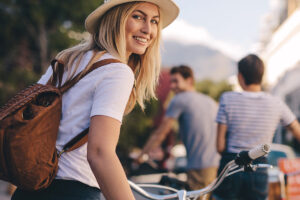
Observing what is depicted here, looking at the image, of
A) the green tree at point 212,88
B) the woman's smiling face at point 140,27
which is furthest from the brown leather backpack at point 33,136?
the green tree at point 212,88

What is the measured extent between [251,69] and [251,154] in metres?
1.67

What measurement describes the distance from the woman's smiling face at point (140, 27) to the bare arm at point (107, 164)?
0.61 metres

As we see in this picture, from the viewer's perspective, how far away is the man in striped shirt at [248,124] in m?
3.30

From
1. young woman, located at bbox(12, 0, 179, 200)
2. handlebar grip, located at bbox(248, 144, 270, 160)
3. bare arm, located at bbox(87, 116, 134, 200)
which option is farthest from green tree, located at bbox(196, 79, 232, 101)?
bare arm, located at bbox(87, 116, 134, 200)

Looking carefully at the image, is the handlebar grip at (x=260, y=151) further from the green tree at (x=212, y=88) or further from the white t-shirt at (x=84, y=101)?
the green tree at (x=212, y=88)

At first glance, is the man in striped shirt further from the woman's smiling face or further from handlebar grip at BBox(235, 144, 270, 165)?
the woman's smiling face

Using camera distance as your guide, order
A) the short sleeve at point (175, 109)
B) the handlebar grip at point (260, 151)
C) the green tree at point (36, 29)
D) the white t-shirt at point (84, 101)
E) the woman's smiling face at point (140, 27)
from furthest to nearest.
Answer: the green tree at point (36, 29) → the short sleeve at point (175, 109) → the woman's smiling face at point (140, 27) → the handlebar grip at point (260, 151) → the white t-shirt at point (84, 101)

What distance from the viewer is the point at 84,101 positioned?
1625 millimetres

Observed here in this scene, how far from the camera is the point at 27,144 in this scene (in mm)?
1461

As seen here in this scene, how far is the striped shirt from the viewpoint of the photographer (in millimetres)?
3328

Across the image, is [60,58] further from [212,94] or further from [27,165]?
[212,94]

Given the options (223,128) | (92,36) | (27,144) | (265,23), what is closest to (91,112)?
(27,144)

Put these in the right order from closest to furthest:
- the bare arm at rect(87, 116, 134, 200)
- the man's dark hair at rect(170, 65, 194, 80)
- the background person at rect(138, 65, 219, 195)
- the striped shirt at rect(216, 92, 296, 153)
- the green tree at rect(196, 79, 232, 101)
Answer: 1. the bare arm at rect(87, 116, 134, 200)
2. the striped shirt at rect(216, 92, 296, 153)
3. the background person at rect(138, 65, 219, 195)
4. the man's dark hair at rect(170, 65, 194, 80)
5. the green tree at rect(196, 79, 232, 101)

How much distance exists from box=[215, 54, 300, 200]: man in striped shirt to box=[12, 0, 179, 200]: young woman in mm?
1377
